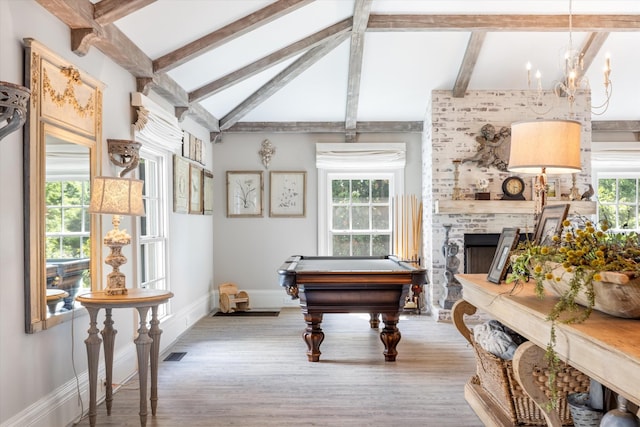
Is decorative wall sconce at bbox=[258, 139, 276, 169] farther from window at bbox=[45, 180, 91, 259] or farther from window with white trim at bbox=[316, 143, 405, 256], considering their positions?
window at bbox=[45, 180, 91, 259]

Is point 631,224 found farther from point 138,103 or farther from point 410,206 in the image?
point 138,103

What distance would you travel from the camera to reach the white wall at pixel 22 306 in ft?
8.95

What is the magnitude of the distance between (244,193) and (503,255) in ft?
17.2

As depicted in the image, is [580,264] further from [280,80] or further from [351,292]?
[280,80]

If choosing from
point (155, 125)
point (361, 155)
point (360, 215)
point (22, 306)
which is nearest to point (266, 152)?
point (361, 155)

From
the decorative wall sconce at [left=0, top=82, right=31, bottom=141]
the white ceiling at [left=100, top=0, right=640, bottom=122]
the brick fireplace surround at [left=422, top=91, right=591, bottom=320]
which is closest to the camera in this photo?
the decorative wall sconce at [left=0, top=82, right=31, bottom=141]

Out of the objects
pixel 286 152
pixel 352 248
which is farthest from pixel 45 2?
pixel 352 248

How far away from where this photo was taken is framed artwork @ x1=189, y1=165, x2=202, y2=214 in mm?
6251

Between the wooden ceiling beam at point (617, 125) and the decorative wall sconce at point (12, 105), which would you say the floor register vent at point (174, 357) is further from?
the wooden ceiling beam at point (617, 125)

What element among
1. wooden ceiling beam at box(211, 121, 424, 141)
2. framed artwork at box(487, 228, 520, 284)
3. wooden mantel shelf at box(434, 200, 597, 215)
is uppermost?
wooden ceiling beam at box(211, 121, 424, 141)

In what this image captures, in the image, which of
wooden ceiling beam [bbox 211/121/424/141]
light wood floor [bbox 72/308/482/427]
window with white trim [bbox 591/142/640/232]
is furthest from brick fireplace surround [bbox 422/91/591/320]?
light wood floor [bbox 72/308/482/427]

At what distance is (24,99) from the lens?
2301 millimetres

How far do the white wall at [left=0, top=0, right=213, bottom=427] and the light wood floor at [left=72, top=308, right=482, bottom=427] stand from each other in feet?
0.99

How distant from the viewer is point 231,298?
23.6 ft
